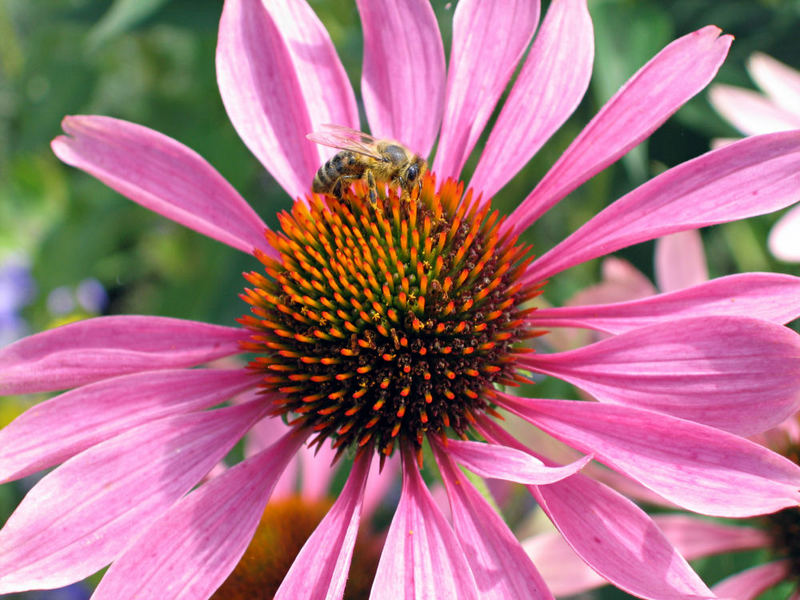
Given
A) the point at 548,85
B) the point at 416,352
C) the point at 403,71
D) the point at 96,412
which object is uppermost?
the point at 403,71

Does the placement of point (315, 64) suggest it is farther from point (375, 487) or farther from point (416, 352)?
point (375, 487)

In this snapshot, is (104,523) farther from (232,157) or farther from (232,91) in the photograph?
(232,157)

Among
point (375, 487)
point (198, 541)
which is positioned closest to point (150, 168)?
point (198, 541)

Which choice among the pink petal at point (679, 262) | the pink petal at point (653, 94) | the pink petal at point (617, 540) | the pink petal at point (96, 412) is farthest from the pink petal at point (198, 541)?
the pink petal at point (679, 262)

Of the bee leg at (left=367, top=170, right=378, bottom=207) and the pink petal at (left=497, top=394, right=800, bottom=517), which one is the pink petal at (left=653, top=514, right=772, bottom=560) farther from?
the bee leg at (left=367, top=170, right=378, bottom=207)

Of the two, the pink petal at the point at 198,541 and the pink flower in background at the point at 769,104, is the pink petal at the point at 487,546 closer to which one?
the pink petal at the point at 198,541
